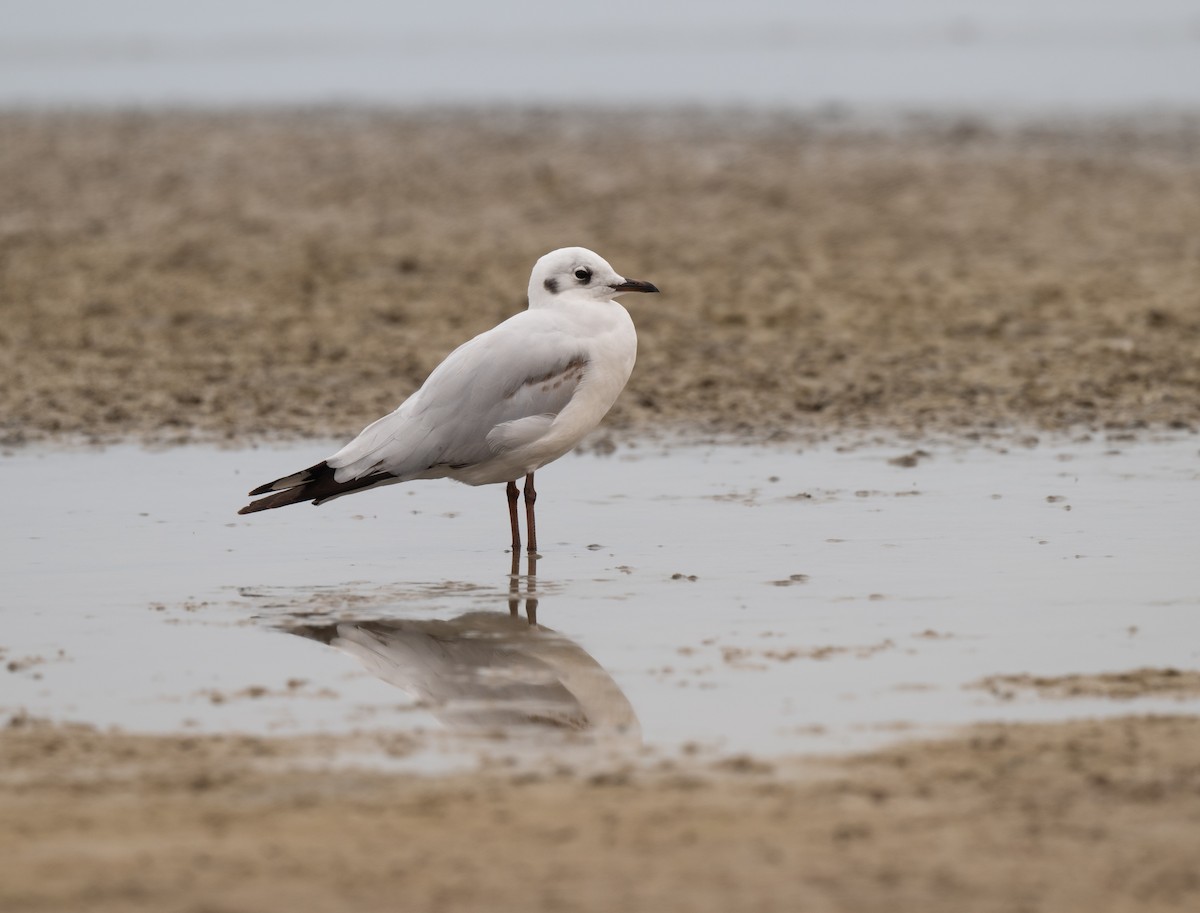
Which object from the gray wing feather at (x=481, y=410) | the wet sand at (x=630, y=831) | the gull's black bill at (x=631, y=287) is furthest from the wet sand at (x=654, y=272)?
the wet sand at (x=630, y=831)

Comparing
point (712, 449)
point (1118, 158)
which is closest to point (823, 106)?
point (1118, 158)

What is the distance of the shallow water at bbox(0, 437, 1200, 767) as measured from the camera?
19.0 ft

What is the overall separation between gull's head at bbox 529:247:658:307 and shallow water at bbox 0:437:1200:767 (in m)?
0.98

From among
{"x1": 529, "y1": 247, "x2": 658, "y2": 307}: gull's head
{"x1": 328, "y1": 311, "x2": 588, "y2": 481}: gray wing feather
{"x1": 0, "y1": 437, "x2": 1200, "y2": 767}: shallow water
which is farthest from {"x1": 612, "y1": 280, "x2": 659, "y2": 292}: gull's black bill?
{"x1": 0, "y1": 437, "x2": 1200, "y2": 767}: shallow water

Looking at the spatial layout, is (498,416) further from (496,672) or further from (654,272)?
(654,272)

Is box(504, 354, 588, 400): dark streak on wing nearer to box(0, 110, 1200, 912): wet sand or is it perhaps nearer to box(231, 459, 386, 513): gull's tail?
box(231, 459, 386, 513): gull's tail

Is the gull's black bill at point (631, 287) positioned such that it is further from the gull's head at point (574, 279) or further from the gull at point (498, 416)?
the gull at point (498, 416)

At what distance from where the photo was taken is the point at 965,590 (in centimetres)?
709

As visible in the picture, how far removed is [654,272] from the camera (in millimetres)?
15805

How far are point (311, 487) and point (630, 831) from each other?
347cm

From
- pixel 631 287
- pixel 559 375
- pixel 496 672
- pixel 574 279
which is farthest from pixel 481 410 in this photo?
pixel 496 672

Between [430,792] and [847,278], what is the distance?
1068 centimetres

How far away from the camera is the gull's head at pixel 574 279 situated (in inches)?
319

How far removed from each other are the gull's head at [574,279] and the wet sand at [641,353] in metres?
2.43
